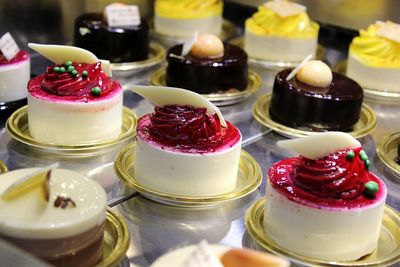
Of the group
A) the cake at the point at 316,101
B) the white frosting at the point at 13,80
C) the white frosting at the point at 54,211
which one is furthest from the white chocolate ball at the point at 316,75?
the white frosting at the point at 54,211

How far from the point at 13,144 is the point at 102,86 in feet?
1.34

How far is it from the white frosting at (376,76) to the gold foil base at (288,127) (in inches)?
10.2

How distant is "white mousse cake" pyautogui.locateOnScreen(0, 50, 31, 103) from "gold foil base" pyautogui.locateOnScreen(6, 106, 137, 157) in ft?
0.34

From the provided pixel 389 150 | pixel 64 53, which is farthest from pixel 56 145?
pixel 389 150

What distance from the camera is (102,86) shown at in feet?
8.02

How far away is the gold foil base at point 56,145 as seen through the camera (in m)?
2.35

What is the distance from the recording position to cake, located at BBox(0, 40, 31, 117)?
2623 mm

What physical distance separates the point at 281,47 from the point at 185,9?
2.03ft

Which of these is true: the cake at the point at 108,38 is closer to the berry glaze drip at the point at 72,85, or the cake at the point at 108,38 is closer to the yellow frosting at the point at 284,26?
the yellow frosting at the point at 284,26

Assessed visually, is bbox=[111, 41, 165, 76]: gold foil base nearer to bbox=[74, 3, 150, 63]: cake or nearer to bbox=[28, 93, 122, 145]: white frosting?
bbox=[74, 3, 150, 63]: cake

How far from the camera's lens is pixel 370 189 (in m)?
1.82

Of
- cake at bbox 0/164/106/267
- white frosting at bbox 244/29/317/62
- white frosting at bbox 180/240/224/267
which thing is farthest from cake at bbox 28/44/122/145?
white frosting at bbox 244/29/317/62

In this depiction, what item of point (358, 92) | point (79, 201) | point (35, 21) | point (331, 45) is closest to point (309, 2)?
point (331, 45)

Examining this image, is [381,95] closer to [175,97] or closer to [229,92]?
[229,92]
